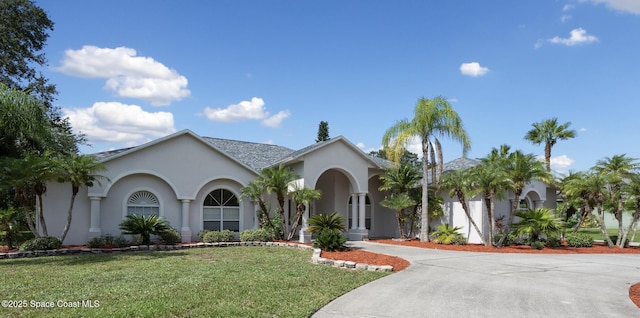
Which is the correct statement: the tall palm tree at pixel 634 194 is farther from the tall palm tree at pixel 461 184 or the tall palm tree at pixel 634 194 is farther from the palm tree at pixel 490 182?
the tall palm tree at pixel 461 184

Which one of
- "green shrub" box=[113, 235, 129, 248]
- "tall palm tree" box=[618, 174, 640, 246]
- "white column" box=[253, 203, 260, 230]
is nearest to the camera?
"green shrub" box=[113, 235, 129, 248]

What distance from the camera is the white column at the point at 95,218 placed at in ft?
60.6

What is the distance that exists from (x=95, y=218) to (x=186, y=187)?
395cm

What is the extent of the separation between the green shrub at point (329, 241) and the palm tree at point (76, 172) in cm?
921

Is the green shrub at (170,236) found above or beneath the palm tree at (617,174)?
beneath

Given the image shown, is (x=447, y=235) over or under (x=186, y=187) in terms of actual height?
under

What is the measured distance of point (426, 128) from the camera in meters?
21.0

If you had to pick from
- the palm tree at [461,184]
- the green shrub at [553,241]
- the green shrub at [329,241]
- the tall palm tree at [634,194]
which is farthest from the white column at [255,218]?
the tall palm tree at [634,194]

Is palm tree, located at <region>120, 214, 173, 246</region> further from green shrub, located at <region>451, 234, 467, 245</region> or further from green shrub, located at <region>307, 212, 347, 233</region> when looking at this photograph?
green shrub, located at <region>451, 234, 467, 245</region>

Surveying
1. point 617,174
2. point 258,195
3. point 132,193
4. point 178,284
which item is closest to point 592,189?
point 617,174

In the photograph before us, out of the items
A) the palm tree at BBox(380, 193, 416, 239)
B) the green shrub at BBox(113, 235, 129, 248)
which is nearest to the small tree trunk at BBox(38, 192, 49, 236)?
the green shrub at BBox(113, 235, 129, 248)

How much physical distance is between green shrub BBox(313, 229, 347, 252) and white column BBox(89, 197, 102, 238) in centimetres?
934

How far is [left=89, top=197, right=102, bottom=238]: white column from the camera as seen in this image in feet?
60.6

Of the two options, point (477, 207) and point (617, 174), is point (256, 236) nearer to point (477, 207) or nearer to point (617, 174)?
point (477, 207)
